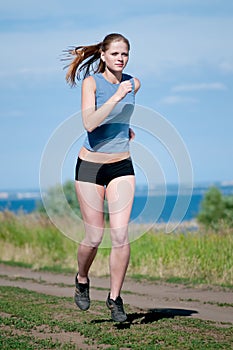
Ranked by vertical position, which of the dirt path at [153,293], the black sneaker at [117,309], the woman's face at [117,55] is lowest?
the dirt path at [153,293]

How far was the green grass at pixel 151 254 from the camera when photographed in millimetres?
15438

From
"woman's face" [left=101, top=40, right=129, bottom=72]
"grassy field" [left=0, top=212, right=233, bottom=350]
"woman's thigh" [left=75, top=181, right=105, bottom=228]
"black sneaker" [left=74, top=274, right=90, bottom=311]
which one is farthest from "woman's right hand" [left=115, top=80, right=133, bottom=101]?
"grassy field" [left=0, top=212, right=233, bottom=350]

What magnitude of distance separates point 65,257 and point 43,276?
334 cm

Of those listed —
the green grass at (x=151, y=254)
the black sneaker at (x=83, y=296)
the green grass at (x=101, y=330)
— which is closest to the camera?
the green grass at (x=101, y=330)

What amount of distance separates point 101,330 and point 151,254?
939 centimetres

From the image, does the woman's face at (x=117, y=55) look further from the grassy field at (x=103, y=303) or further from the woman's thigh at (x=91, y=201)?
the grassy field at (x=103, y=303)

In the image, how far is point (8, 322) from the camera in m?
8.50

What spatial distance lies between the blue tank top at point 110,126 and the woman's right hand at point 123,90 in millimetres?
153

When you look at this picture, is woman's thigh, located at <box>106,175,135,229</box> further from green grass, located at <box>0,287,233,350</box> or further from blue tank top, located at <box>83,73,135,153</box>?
green grass, located at <box>0,287,233,350</box>

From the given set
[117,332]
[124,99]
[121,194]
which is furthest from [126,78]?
[117,332]

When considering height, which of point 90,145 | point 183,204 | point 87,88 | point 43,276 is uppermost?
point 87,88

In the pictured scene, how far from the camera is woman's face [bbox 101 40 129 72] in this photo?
7.51 m

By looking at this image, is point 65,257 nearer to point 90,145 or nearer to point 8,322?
point 8,322

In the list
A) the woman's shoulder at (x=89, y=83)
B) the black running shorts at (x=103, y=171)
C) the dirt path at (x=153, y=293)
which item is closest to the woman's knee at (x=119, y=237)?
the black running shorts at (x=103, y=171)
